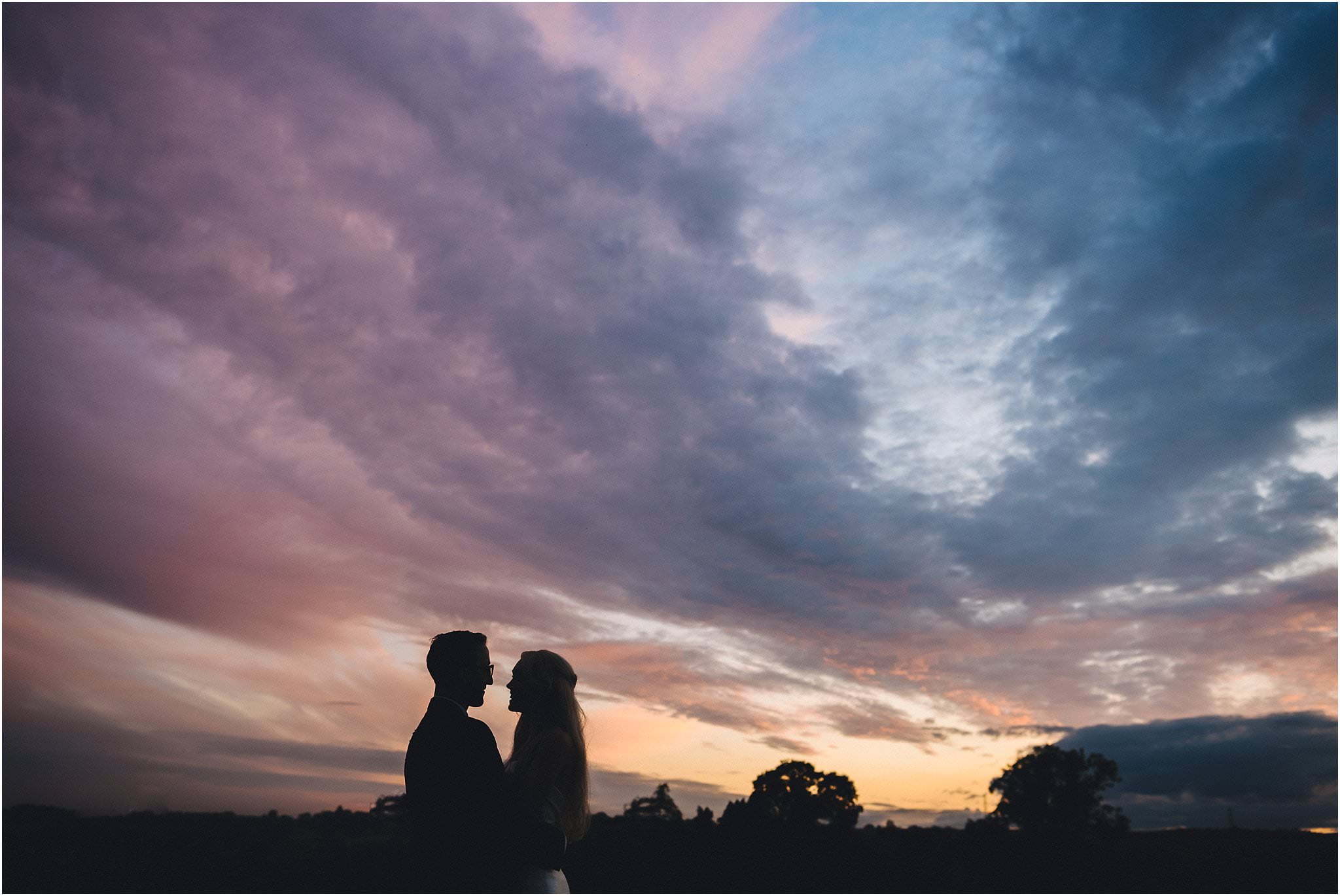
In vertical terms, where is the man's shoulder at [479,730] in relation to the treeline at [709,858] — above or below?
above

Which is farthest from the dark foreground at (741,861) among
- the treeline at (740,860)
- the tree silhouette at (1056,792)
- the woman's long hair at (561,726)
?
the woman's long hair at (561,726)

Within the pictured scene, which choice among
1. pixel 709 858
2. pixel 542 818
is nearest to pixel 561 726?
pixel 542 818

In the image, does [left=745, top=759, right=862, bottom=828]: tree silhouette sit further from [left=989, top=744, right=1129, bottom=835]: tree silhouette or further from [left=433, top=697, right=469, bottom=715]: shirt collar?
[left=433, top=697, right=469, bottom=715]: shirt collar

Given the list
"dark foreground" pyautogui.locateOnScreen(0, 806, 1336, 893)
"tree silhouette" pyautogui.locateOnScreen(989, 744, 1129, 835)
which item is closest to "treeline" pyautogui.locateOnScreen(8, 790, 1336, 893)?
"dark foreground" pyautogui.locateOnScreen(0, 806, 1336, 893)

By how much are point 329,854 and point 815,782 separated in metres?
51.4

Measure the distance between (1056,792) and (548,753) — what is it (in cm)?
9031

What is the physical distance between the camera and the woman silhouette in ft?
16.1

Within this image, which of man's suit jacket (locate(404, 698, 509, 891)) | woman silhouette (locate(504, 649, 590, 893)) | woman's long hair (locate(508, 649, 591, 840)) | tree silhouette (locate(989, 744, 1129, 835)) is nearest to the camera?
man's suit jacket (locate(404, 698, 509, 891))

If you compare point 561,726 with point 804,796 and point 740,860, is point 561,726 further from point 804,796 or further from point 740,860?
point 804,796

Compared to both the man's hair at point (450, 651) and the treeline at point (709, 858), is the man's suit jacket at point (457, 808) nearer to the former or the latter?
the man's hair at point (450, 651)

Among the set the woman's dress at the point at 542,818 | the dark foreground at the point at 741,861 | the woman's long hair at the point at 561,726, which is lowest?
the dark foreground at the point at 741,861

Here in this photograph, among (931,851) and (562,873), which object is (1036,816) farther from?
(562,873)

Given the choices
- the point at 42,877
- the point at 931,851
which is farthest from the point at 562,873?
the point at 42,877

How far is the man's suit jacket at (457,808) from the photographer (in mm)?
4559
